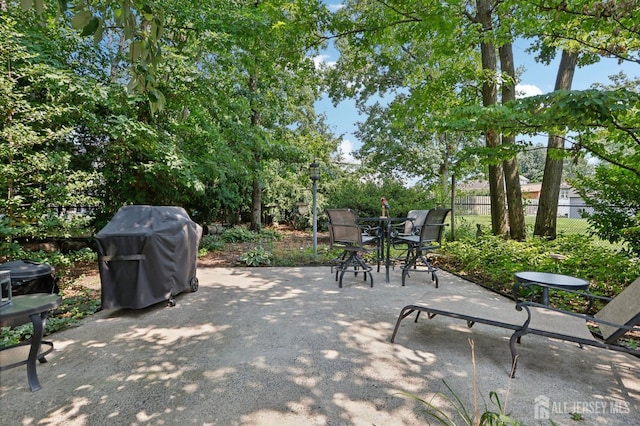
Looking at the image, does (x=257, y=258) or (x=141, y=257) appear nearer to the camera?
(x=141, y=257)

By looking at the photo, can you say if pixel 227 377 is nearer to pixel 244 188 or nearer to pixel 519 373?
pixel 519 373

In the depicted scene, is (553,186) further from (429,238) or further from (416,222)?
(429,238)

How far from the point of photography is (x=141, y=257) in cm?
317

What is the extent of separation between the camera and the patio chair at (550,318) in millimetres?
1964

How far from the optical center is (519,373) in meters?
2.14

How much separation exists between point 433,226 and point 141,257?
12.4 feet

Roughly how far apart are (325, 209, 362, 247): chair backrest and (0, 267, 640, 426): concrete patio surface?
1.25 meters

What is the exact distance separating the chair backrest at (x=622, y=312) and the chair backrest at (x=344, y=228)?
2.63 meters

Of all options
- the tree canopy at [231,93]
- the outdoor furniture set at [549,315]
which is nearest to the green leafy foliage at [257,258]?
the tree canopy at [231,93]

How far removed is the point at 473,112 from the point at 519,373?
3021mm

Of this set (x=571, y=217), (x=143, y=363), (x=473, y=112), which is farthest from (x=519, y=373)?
(x=571, y=217)

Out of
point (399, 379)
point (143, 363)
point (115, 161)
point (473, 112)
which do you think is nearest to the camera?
point (399, 379)

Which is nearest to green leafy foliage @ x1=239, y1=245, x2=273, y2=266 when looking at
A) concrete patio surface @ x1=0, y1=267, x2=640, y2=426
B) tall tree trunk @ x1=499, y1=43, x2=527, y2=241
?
concrete patio surface @ x1=0, y1=267, x2=640, y2=426

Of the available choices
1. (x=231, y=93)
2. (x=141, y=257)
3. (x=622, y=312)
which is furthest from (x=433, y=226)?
(x=231, y=93)
